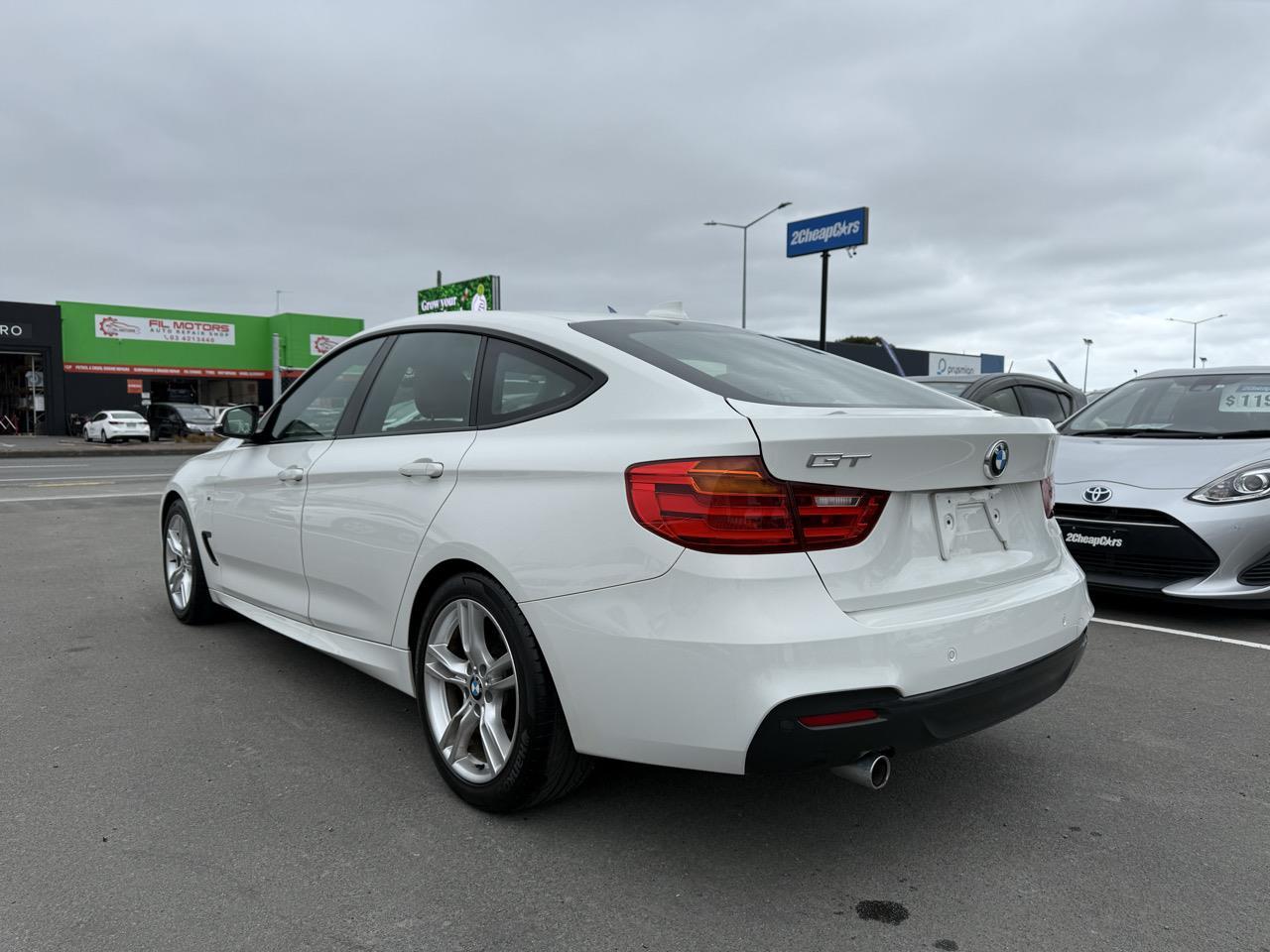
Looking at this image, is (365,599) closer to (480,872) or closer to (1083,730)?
(480,872)

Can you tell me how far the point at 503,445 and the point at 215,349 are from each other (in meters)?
44.0

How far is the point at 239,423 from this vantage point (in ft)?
14.8

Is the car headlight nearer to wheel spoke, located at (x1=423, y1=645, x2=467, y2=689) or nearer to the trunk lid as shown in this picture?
the trunk lid

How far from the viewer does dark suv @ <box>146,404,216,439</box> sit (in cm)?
3619

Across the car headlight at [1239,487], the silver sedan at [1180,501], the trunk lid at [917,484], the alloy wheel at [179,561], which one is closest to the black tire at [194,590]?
the alloy wheel at [179,561]

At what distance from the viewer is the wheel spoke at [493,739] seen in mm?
2770

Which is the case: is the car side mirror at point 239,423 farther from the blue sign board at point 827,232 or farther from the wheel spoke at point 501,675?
the blue sign board at point 827,232

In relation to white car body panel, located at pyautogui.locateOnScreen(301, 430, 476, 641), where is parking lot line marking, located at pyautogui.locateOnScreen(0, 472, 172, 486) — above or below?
below

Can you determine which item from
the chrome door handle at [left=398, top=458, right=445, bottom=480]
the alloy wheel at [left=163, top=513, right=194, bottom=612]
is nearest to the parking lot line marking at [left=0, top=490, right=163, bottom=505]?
the alloy wheel at [left=163, top=513, right=194, bottom=612]

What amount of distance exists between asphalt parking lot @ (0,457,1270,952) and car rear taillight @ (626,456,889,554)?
942 mm

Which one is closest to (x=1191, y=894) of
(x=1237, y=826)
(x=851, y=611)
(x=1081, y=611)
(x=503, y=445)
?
(x=1237, y=826)

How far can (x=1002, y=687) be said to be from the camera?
2502mm

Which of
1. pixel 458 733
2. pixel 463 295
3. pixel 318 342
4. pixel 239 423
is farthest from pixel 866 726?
pixel 318 342

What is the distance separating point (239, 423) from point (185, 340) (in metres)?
41.5
